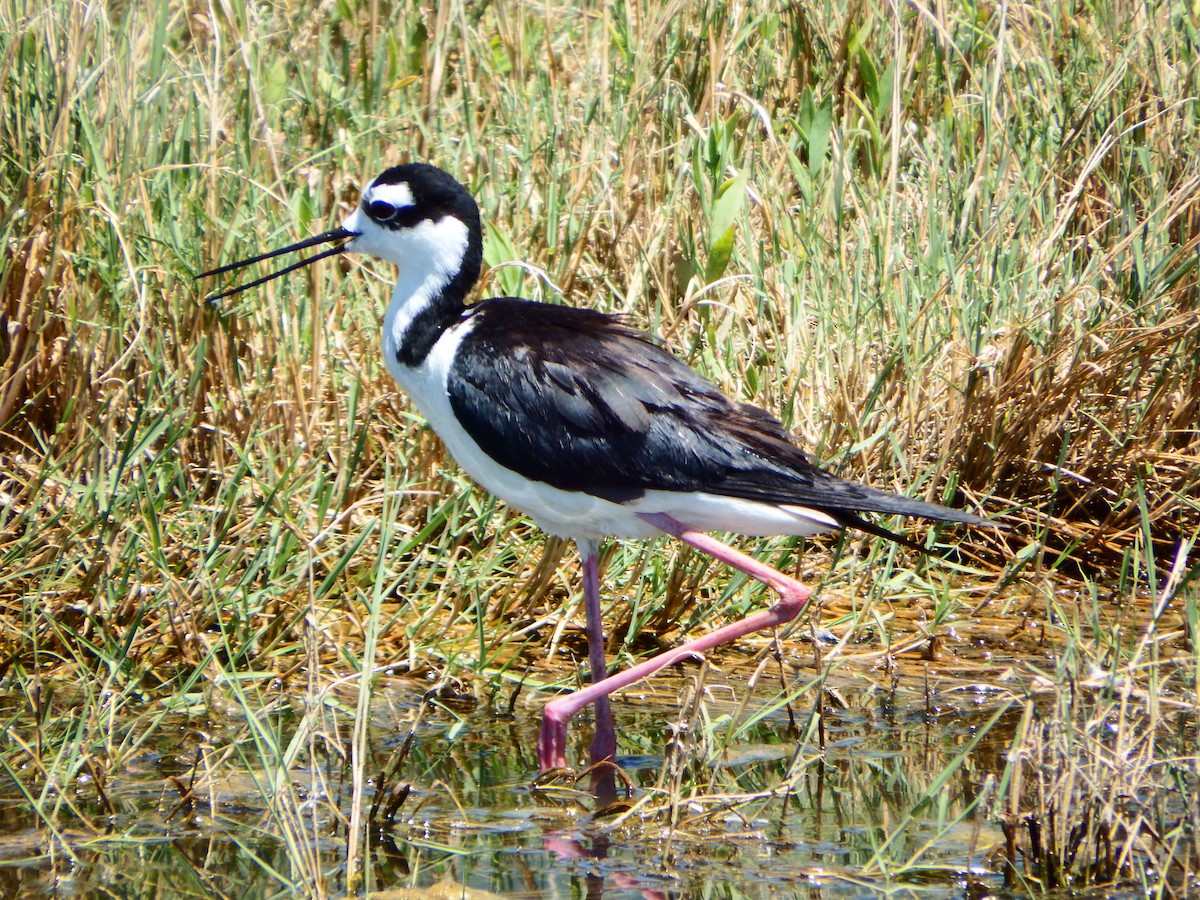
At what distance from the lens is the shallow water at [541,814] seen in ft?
9.08

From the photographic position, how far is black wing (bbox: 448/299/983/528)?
349cm

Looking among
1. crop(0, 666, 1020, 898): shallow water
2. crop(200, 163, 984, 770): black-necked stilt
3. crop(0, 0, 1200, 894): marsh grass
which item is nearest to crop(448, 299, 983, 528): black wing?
crop(200, 163, 984, 770): black-necked stilt

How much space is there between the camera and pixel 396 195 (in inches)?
150

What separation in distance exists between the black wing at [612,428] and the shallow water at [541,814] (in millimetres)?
499

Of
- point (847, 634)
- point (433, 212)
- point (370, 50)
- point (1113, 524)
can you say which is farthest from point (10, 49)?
point (1113, 524)

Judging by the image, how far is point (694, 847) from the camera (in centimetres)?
293

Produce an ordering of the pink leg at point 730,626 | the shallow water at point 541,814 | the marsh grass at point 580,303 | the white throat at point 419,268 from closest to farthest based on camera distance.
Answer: the shallow water at point 541,814, the pink leg at point 730,626, the marsh grass at point 580,303, the white throat at point 419,268

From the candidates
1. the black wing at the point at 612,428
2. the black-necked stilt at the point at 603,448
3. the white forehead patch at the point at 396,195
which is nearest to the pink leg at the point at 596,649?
the black-necked stilt at the point at 603,448

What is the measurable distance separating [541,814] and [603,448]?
0.82 metres

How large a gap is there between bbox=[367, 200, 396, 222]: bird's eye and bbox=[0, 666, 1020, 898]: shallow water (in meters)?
1.12

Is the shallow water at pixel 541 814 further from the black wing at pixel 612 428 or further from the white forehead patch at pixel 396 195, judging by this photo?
the white forehead patch at pixel 396 195

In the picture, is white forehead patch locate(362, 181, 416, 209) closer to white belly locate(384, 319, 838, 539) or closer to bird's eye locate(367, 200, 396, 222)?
bird's eye locate(367, 200, 396, 222)

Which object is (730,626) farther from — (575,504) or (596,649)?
(575,504)

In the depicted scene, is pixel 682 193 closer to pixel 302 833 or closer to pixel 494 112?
pixel 494 112
